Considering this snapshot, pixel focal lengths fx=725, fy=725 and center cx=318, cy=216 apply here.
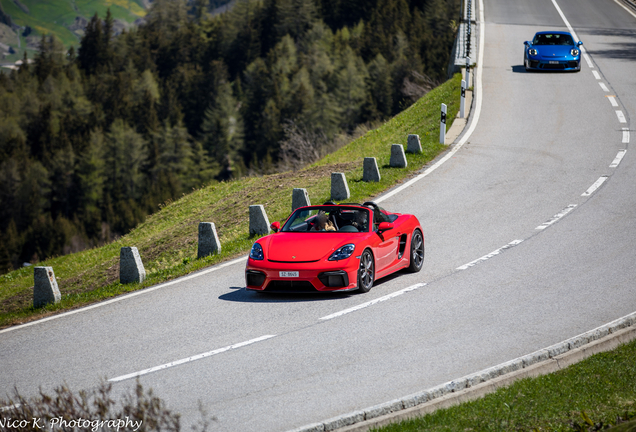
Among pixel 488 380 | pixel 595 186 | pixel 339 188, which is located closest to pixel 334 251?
pixel 488 380

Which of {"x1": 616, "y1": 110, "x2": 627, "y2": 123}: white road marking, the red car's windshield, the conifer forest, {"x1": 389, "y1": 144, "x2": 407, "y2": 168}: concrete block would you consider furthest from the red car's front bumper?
the conifer forest

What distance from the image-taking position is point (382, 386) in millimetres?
6910

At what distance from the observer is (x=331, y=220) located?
11398mm

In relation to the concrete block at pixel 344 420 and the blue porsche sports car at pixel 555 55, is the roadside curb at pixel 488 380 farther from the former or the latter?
the blue porsche sports car at pixel 555 55

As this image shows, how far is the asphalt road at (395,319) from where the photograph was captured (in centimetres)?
711

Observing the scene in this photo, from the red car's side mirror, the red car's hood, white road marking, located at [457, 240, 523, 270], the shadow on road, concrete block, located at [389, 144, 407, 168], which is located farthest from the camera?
the shadow on road

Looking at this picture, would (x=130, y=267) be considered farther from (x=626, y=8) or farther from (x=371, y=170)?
(x=626, y=8)

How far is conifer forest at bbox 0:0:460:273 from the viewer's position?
432 feet

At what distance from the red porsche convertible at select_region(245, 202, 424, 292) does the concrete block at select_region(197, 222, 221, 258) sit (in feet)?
9.03

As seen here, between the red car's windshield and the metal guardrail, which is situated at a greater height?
the metal guardrail

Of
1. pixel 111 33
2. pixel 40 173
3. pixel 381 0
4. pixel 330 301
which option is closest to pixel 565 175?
pixel 330 301

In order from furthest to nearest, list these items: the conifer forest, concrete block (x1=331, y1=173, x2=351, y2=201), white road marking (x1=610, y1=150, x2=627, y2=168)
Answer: the conifer forest, white road marking (x1=610, y1=150, x2=627, y2=168), concrete block (x1=331, y1=173, x2=351, y2=201)

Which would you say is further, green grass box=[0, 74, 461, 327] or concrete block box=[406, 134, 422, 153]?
concrete block box=[406, 134, 422, 153]

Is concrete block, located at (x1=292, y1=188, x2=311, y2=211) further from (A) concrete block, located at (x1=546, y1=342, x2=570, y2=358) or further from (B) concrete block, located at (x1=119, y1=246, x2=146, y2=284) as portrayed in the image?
(A) concrete block, located at (x1=546, y1=342, x2=570, y2=358)
